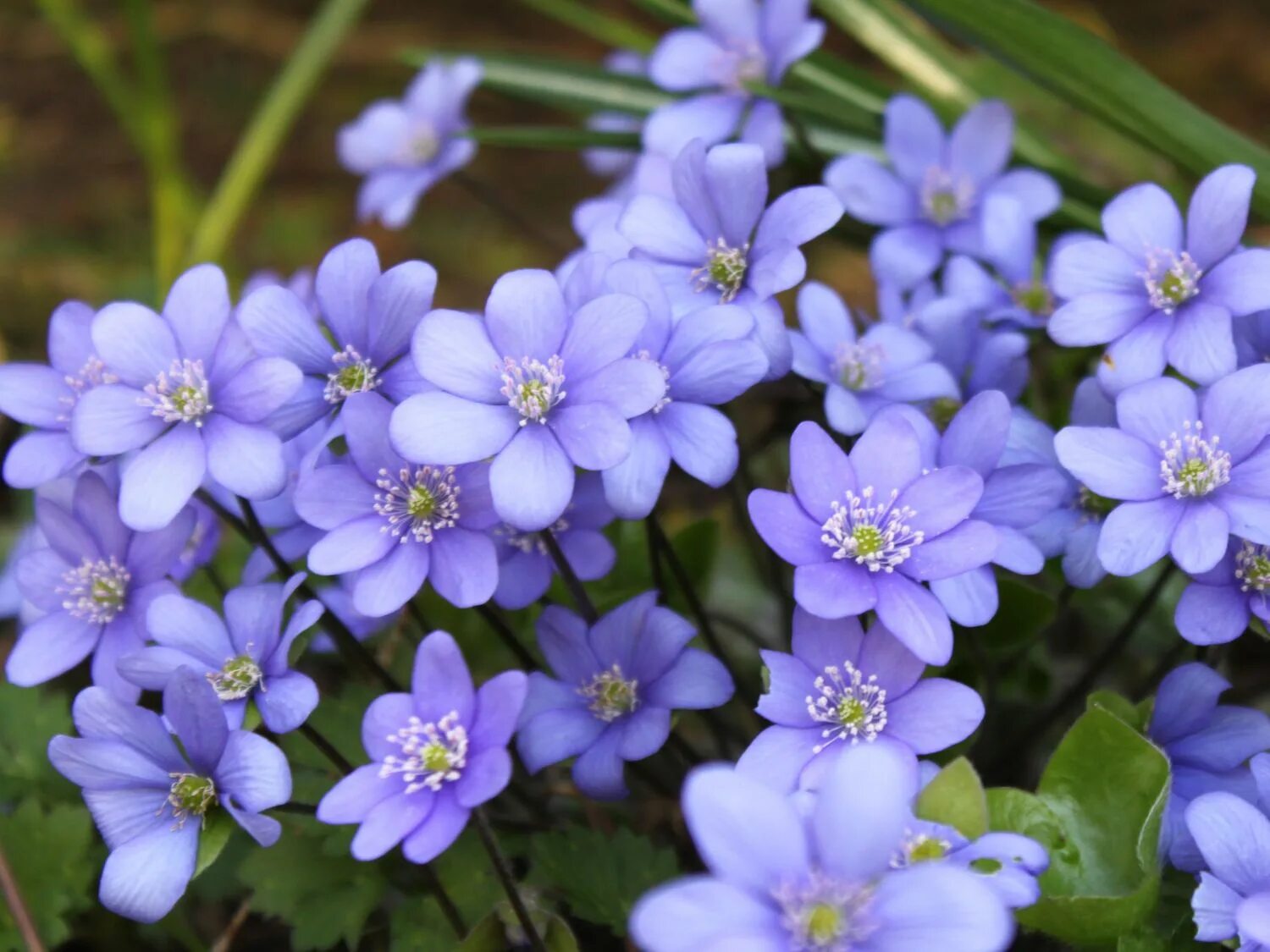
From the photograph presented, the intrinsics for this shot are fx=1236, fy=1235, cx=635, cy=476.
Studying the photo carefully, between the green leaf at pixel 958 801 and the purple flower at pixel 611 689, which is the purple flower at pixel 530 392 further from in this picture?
the green leaf at pixel 958 801

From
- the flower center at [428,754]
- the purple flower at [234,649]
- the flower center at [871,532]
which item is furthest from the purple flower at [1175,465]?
the purple flower at [234,649]

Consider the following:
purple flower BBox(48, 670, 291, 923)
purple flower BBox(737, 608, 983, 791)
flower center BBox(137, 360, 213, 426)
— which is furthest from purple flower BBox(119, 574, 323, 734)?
purple flower BBox(737, 608, 983, 791)

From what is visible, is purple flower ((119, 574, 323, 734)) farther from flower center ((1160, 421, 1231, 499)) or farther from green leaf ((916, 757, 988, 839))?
flower center ((1160, 421, 1231, 499))

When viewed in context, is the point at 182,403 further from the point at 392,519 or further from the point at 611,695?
the point at 611,695

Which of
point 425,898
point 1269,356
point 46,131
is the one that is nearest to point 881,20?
point 1269,356

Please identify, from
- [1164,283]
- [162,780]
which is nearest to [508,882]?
[162,780]

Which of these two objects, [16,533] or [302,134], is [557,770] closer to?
[16,533]
